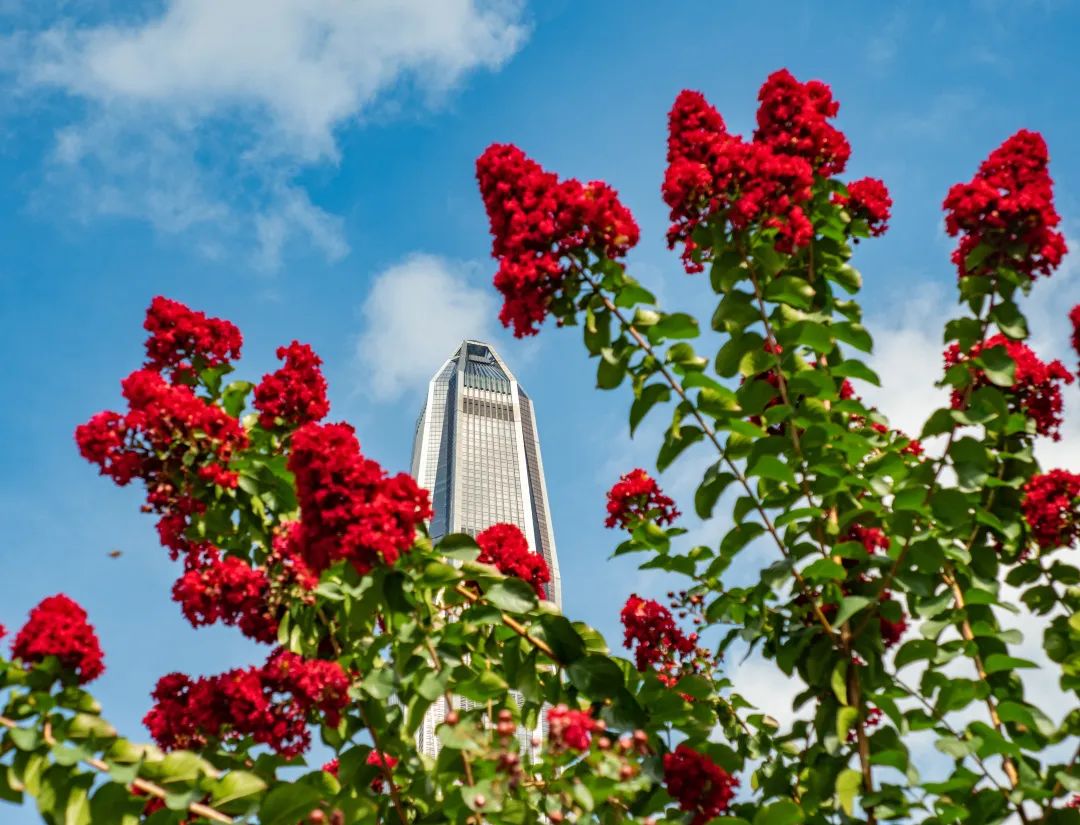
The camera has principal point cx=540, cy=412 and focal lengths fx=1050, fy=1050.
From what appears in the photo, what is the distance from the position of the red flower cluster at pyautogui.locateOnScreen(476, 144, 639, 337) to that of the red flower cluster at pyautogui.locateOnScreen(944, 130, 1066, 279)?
4.57 ft

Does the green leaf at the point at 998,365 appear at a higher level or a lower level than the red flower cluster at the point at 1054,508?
higher

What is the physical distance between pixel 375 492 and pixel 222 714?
1143 millimetres

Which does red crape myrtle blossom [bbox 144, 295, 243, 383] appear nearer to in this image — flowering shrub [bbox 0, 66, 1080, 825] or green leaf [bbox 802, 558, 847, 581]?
flowering shrub [bbox 0, 66, 1080, 825]

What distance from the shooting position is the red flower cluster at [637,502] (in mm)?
5504

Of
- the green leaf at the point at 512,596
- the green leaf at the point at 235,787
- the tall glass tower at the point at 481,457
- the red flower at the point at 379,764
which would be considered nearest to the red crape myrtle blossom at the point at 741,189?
the green leaf at the point at 512,596

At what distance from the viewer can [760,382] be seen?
4336 mm

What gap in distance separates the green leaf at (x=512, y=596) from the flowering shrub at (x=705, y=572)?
0.07 feet

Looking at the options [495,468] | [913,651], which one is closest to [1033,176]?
[913,651]

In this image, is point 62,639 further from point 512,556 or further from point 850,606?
point 850,606

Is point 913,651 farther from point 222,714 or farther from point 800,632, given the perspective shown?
point 222,714

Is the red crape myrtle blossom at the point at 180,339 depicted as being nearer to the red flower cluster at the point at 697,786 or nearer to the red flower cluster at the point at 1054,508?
the red flower cluster at the point at 697,786

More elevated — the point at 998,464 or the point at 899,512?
the point at 998,464

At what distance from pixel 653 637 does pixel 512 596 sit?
1678mm

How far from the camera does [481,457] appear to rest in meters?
150
